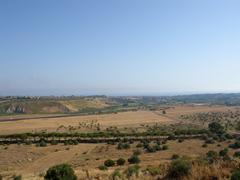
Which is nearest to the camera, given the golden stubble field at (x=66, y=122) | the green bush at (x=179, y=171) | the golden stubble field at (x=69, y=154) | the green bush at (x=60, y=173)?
the green bush at (x=179, y=171)

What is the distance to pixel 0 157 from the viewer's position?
45.2 meters

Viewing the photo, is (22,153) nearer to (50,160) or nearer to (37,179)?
(50,160)

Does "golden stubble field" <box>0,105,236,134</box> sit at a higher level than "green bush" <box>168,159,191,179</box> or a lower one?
lower

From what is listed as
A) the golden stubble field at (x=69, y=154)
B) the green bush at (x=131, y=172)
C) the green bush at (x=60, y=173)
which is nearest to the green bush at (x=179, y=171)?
the green bush at (x=131, y=172)

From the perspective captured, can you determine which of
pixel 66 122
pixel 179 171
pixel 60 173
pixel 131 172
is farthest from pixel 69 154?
pixel 66 122

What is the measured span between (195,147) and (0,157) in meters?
25.7

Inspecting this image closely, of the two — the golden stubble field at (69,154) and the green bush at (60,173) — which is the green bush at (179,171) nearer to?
the green bush at (60,173)

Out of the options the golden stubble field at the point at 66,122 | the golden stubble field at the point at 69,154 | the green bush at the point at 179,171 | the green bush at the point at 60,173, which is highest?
the green bush at the point at 179,171

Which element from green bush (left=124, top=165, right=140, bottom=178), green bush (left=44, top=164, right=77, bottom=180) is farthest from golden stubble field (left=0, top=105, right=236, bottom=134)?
green bush (left=124, top=165, right=140, bottom=178)

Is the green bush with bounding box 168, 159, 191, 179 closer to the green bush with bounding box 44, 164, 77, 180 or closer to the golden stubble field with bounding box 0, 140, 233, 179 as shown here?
the green bush with bounding box 44, 164, 77, 180

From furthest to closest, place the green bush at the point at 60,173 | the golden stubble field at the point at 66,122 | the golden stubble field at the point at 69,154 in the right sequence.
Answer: the golden stubble field at the point at 66,122 → the golden stubble field at the point at 69,154 → the green bush at the point at 60,173

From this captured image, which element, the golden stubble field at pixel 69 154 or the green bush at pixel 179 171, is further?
the golden stubble field at pixel 69 154

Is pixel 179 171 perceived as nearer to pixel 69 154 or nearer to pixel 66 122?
pixel 69 154

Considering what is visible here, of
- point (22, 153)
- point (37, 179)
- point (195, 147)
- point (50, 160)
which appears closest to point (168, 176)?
point (37, 179)
